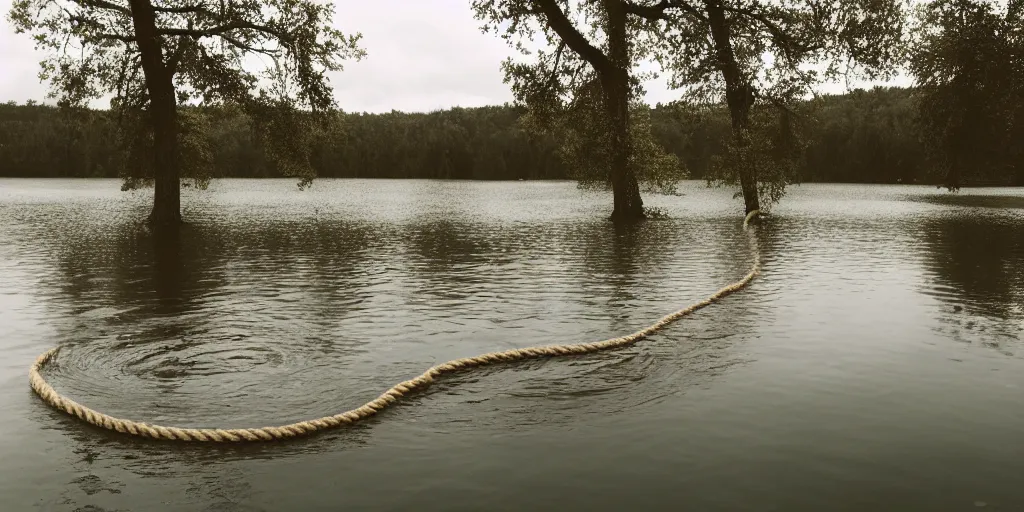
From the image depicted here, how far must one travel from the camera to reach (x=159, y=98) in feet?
127

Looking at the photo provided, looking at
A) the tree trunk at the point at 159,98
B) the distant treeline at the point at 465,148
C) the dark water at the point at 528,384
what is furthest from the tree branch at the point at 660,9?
the distant treeline at the point at 465,148

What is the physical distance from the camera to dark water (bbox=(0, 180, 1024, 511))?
838cm

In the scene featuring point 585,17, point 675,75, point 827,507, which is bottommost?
point 827,507

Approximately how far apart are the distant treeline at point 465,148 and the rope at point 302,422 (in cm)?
9930

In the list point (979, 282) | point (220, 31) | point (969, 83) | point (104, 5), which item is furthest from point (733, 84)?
point (104, 5)

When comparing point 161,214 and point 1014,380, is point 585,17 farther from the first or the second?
point 1014,380

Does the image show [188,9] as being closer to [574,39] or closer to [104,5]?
[104,5]

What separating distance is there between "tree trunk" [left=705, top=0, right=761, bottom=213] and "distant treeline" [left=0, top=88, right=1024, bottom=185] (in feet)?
215

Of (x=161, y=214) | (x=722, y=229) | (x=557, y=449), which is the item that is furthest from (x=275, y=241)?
(x=557, y=449)

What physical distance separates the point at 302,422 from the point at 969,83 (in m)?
52.7

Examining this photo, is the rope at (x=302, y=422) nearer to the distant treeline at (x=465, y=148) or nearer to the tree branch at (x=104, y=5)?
the tree branch at (x=104, y=5)

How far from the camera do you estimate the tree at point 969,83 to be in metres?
48.6

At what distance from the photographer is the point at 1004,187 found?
107 metres

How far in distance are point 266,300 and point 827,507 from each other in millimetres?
14290
